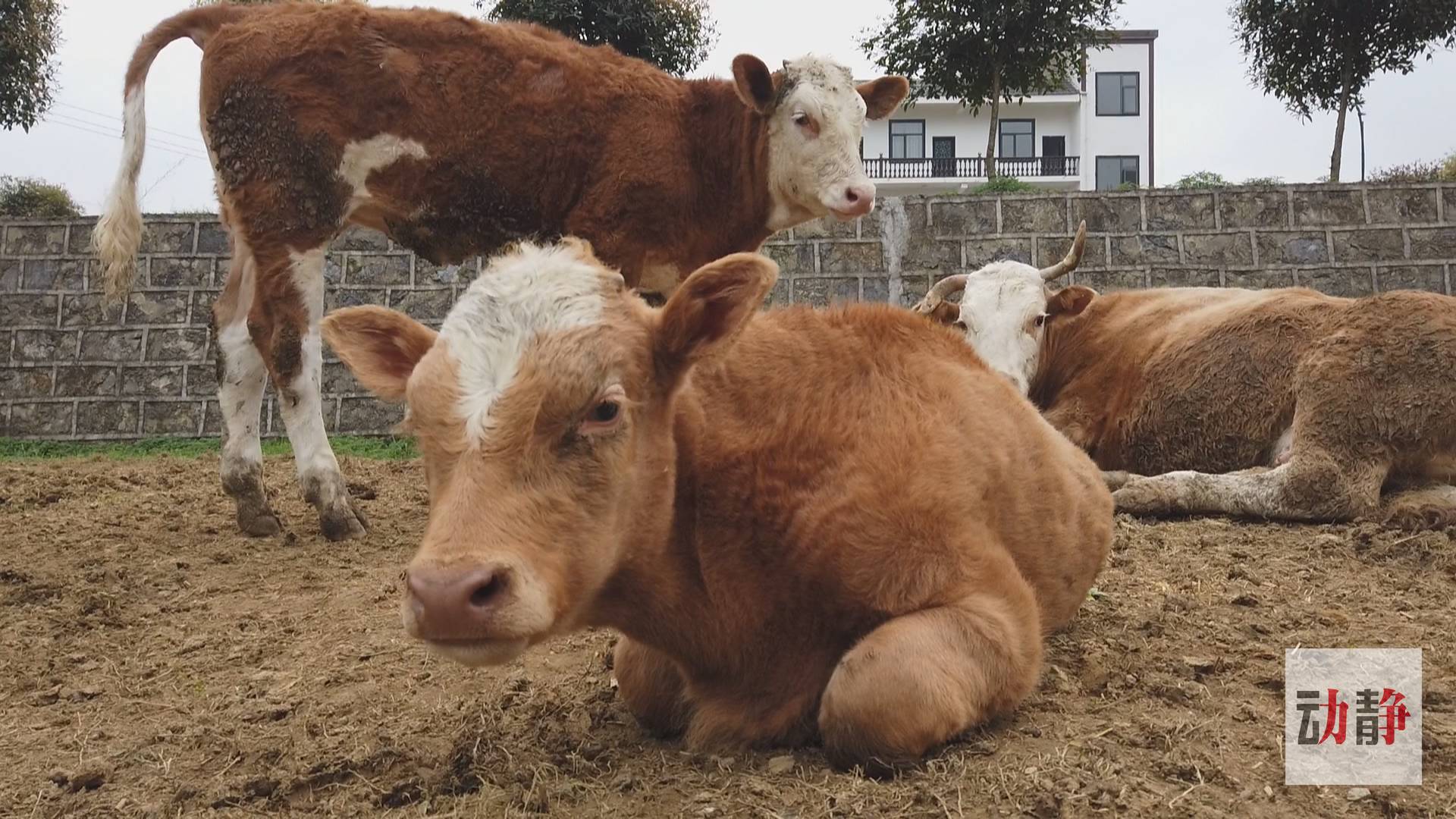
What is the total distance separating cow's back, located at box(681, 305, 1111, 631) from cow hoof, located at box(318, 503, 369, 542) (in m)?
3.39

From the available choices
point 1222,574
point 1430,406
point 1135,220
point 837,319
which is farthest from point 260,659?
point 1135,220

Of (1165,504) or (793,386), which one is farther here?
(1165,504)

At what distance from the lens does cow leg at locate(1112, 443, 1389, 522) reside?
5.88 metres

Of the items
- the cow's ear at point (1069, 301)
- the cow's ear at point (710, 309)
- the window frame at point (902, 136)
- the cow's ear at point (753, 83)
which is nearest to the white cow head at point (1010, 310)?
the cow's ear at point (1069, 301)

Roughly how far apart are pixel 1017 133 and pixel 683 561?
49199mm

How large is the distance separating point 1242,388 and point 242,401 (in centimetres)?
573

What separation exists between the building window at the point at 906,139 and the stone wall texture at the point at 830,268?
36088 mm

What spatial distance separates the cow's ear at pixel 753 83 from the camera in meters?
6.60

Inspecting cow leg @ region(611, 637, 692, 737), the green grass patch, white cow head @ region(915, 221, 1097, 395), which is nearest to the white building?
the green grass patch

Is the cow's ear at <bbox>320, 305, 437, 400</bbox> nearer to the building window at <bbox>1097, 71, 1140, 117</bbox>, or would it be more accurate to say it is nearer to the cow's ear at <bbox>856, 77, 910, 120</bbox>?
the cow's ear at <bbox>856, 77, 910, 120</bbox>

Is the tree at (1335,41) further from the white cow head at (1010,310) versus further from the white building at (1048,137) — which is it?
the white building at (1048,137)

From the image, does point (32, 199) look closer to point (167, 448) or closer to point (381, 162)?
point (167, 448)

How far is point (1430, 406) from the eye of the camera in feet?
19.2

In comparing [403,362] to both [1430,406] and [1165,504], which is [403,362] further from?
[1430,406]
